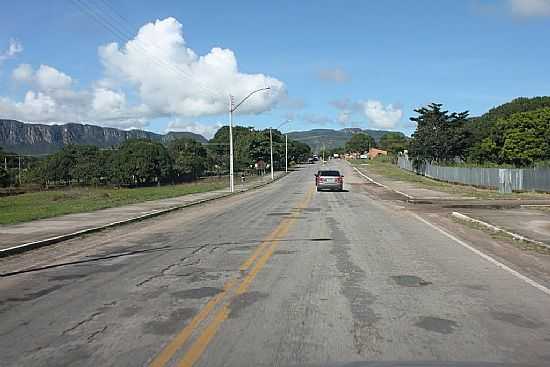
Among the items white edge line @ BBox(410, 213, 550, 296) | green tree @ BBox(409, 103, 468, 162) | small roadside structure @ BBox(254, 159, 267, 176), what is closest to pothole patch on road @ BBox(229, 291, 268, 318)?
white edge line @ BBox(410, 213, 550, 296)

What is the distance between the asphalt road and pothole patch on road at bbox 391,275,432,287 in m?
0.02

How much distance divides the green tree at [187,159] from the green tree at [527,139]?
47.3 m

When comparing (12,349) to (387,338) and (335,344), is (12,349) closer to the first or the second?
(335,344)

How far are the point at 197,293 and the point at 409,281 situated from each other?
134 inches

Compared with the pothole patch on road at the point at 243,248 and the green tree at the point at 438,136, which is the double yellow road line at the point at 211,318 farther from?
the green tree at the point at 438,136

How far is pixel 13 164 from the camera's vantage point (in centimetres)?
11812

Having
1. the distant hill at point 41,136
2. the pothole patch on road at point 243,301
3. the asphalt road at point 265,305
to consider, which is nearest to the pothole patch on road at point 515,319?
the asphalt road at point 265,305

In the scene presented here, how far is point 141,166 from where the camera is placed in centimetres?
8731

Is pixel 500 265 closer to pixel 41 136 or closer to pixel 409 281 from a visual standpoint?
pixel 409 281

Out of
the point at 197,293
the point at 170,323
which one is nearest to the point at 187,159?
the point at 197,293

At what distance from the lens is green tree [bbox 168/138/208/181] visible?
311ft

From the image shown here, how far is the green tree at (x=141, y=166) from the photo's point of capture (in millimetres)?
87312

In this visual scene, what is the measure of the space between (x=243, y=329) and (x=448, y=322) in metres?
2.38

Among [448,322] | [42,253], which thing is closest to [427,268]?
[448,322]
